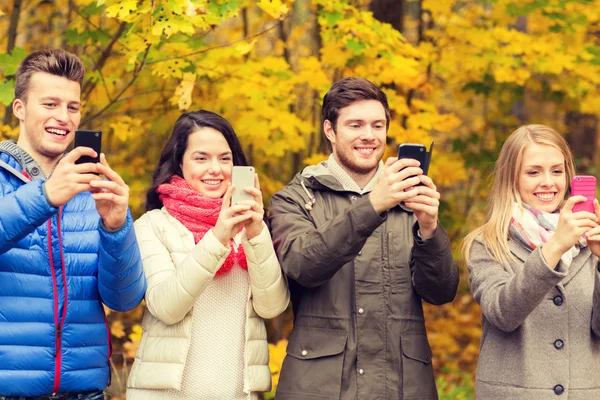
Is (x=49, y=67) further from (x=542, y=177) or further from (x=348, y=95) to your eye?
(x=542, y=177)

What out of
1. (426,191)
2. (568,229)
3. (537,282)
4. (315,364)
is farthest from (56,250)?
(568,229)

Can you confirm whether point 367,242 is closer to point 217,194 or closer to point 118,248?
point 217,194

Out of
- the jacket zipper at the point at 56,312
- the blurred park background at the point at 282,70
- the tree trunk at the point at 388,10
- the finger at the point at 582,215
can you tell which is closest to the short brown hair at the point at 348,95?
the blurred park background at the point at 282,70

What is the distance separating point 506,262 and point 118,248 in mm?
1701

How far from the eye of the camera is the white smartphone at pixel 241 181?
3344 millimetres

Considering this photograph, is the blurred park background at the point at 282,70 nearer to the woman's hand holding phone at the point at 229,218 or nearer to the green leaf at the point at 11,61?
the green leaf at the point at 11,61

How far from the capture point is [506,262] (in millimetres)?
3555

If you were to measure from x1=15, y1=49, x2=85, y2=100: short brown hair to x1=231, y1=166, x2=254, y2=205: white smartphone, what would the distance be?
0.84 m

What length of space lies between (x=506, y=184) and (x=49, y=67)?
2143 millimetres

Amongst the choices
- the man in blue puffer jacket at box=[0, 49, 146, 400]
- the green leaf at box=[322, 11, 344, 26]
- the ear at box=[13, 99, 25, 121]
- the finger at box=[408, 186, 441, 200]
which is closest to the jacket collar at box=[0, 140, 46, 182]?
the man in blue puffer jacket at box=[0, 49, 146, 400]

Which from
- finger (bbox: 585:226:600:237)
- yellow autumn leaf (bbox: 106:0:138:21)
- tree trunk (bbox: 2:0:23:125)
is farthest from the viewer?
tree trunk (bbox: 2:0:23:125)

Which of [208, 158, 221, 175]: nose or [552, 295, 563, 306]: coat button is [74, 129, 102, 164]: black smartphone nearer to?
[208, 158, 221, 175]: nose

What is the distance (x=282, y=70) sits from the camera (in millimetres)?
5812

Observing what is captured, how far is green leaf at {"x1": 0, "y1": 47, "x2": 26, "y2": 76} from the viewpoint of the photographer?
4.64 metres
